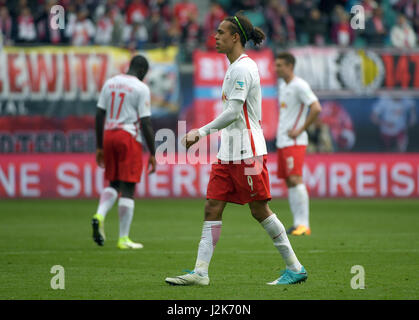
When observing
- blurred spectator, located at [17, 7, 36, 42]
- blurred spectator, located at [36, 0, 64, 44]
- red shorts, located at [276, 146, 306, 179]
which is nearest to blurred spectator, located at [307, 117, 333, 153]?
blurred spectator, located at [36, 0, 64, 44]

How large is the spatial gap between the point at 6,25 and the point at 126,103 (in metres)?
12.6

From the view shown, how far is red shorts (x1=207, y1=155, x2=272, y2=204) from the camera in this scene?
7.63m

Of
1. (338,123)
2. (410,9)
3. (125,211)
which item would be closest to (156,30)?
(338,123)

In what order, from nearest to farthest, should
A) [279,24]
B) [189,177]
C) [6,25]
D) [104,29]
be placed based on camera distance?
[189,177] → [6,25] → [104,29] → [279,24]

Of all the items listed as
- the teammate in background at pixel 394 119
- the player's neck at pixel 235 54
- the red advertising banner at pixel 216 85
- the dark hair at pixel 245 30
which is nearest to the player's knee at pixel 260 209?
the player's neck at pixel 235 54

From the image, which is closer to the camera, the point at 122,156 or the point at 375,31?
the point at 122,156

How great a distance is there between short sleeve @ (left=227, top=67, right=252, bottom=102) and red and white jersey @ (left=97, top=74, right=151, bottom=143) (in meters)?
3.53

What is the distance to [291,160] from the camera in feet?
42.0

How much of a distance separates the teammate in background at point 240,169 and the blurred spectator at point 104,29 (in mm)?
15489

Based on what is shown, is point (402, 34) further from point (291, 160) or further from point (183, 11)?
point (291, 160)

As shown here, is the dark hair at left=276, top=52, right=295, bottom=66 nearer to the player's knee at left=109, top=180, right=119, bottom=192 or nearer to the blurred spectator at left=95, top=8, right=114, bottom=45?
the player's knee at left=109, top=180, right=119, bottom=192

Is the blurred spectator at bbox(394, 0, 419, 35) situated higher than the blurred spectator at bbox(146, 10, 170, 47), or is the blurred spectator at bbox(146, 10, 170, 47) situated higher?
the blurred spectator at bbox(394, 0, 419, 35)
